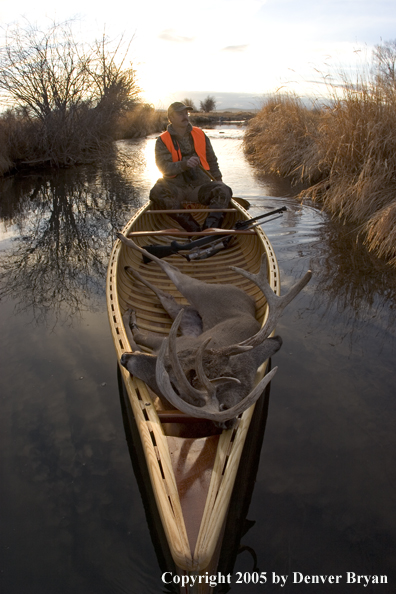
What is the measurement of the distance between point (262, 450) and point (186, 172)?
16.5 ft

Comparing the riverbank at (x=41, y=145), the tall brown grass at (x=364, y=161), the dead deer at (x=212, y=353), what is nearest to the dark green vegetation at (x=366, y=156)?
the tall brown grass at (x=364, y=161)

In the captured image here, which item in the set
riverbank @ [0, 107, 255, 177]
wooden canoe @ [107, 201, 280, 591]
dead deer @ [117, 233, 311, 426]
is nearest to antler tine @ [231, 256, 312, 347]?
dead deer @ [117, 233, 311, 426]

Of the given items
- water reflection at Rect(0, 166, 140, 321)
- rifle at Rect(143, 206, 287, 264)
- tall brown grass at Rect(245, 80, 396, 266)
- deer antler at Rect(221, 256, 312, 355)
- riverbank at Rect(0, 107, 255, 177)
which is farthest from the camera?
riverbank at Rect(0, 107, 255, 177)

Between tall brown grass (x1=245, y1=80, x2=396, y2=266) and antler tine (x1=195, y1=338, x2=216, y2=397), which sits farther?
tall brown grass (x1=245, y1=80, x2=396, y2=266)

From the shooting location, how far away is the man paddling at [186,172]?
260 inches

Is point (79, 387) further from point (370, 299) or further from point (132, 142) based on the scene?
point (132, 142)

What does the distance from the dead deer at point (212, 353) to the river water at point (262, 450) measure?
83cm

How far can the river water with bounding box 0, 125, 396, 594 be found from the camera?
8.41 feet

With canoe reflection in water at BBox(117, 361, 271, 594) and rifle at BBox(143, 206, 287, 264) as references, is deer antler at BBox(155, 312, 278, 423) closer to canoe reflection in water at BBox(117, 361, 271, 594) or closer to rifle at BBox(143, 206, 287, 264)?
canoe reflection in water at BBox(117, 361, 271, 594)

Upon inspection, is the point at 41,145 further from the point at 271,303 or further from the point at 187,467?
the point at 187,467

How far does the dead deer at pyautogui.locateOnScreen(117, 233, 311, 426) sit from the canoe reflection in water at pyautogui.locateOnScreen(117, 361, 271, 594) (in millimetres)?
339

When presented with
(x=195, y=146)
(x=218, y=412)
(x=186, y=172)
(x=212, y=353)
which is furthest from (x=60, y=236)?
(x=218, y=412)

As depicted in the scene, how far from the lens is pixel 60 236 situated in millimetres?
8938

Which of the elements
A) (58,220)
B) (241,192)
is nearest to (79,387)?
(58,220)
